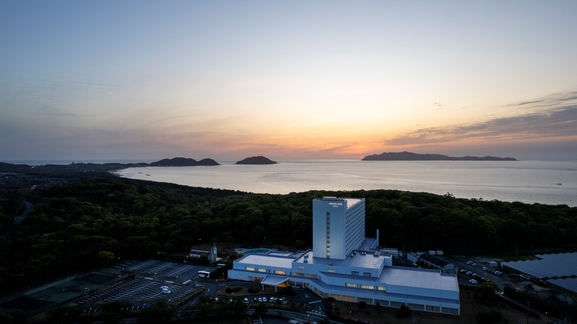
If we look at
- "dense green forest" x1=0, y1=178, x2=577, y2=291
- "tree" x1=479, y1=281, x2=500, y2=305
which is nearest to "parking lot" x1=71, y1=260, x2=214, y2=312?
"dense green forest" x1=0, y1=178, x2=577, y2=291

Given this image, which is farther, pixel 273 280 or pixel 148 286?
pixel 148 286

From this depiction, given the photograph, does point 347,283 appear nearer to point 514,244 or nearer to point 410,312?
point 410,312

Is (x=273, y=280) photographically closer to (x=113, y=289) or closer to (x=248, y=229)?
(x=113, y=289)

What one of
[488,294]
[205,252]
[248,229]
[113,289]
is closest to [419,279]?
[488,294]

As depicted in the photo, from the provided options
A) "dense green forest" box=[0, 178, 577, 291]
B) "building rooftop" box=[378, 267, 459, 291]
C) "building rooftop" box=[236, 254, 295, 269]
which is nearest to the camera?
"building rooftop" box=[378, 267, 459, 291]

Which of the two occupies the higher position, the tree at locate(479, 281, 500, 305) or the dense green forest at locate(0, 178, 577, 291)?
the dense green forest at locate(0, 178, 577, 291)

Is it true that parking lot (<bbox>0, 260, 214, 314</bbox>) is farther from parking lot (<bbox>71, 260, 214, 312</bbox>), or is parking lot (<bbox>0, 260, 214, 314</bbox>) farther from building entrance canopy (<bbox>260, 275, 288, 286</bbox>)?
building entrance canopy (<bbox>260, 275, 288, 286</bbox>)

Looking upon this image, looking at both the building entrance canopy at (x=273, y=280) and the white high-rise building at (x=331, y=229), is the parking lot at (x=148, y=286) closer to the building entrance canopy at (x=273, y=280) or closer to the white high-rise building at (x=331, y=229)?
the building entrance canopy at (x=273, y=280)

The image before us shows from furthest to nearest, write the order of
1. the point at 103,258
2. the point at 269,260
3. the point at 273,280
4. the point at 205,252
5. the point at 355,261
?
the point at 205,252
the point at 103,258
the point at 269,260
the point at 355,261
the point at 273,280
